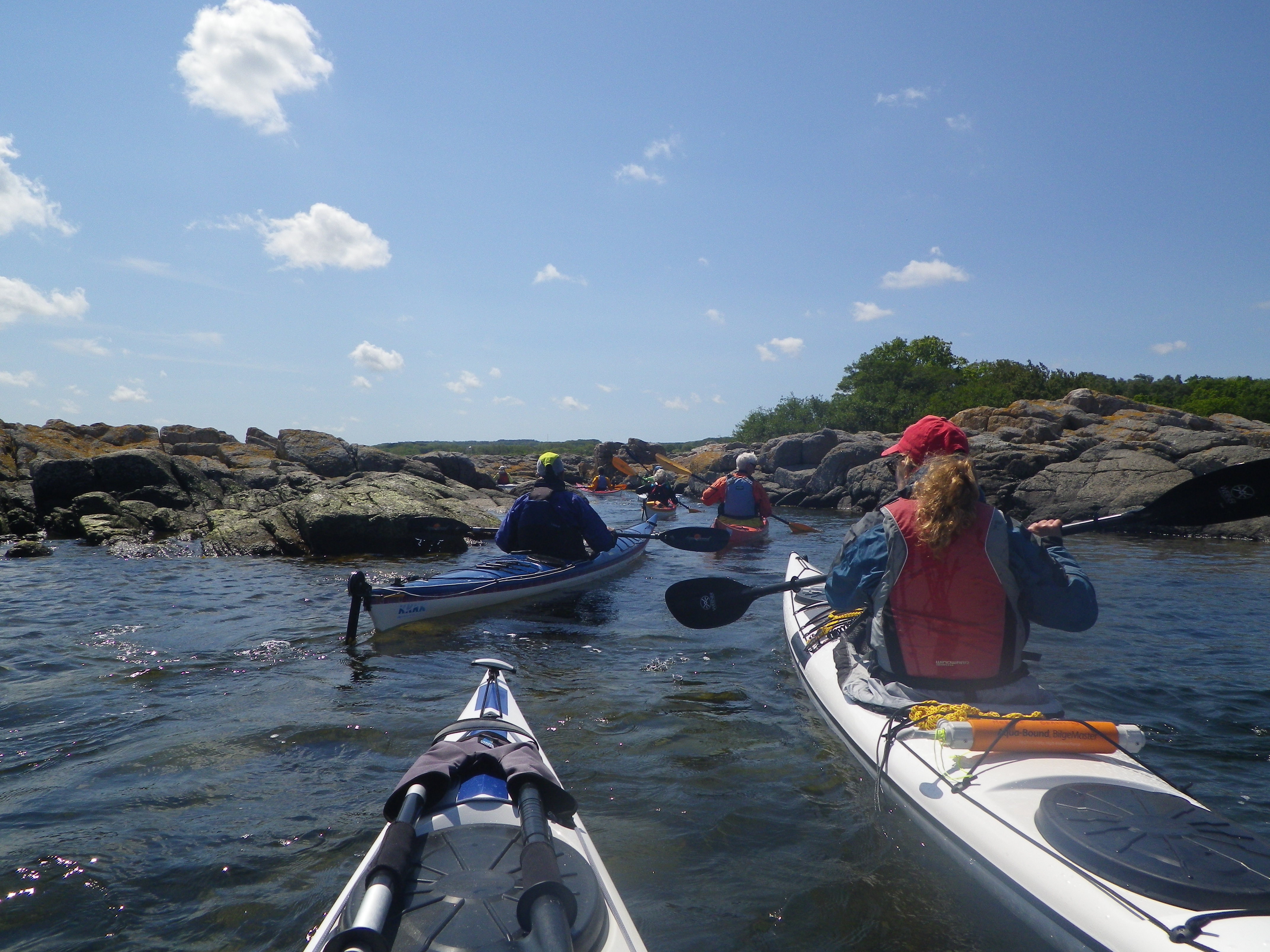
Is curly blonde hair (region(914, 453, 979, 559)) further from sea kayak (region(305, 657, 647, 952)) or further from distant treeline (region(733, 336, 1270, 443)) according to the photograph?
distant treeline (region(733, 336, 1270, 443))

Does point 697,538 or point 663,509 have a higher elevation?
point 697,538

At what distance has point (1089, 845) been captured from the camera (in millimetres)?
2064

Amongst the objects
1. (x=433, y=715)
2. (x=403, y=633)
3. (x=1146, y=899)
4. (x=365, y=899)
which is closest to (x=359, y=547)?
(x=403, y=633)

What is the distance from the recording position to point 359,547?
11078 millimetres

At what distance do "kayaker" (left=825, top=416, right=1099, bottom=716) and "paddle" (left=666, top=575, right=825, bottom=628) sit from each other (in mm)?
1928

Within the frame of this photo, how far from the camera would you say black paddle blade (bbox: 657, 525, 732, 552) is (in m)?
8.27

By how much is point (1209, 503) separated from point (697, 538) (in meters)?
4.99

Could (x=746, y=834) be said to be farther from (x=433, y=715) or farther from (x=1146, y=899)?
(x=433, y=715)

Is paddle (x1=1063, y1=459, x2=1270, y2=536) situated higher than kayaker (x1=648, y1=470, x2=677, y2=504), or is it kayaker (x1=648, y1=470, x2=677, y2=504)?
paddle (x1=1063, y1=459, x2=1270, y2=536)

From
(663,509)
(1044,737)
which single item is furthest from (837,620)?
(663,509)

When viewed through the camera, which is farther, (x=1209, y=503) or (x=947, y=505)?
(x=1209, y=503)

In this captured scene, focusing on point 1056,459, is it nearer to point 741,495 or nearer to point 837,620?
point 741,495

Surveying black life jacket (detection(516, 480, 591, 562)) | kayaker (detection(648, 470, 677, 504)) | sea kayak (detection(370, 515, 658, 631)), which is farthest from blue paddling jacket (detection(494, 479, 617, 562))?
kayaker (detection(648, 470, 677, 504))

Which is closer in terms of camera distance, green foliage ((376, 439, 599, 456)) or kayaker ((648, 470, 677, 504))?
kayaker ((648, 470, 677, 504))
